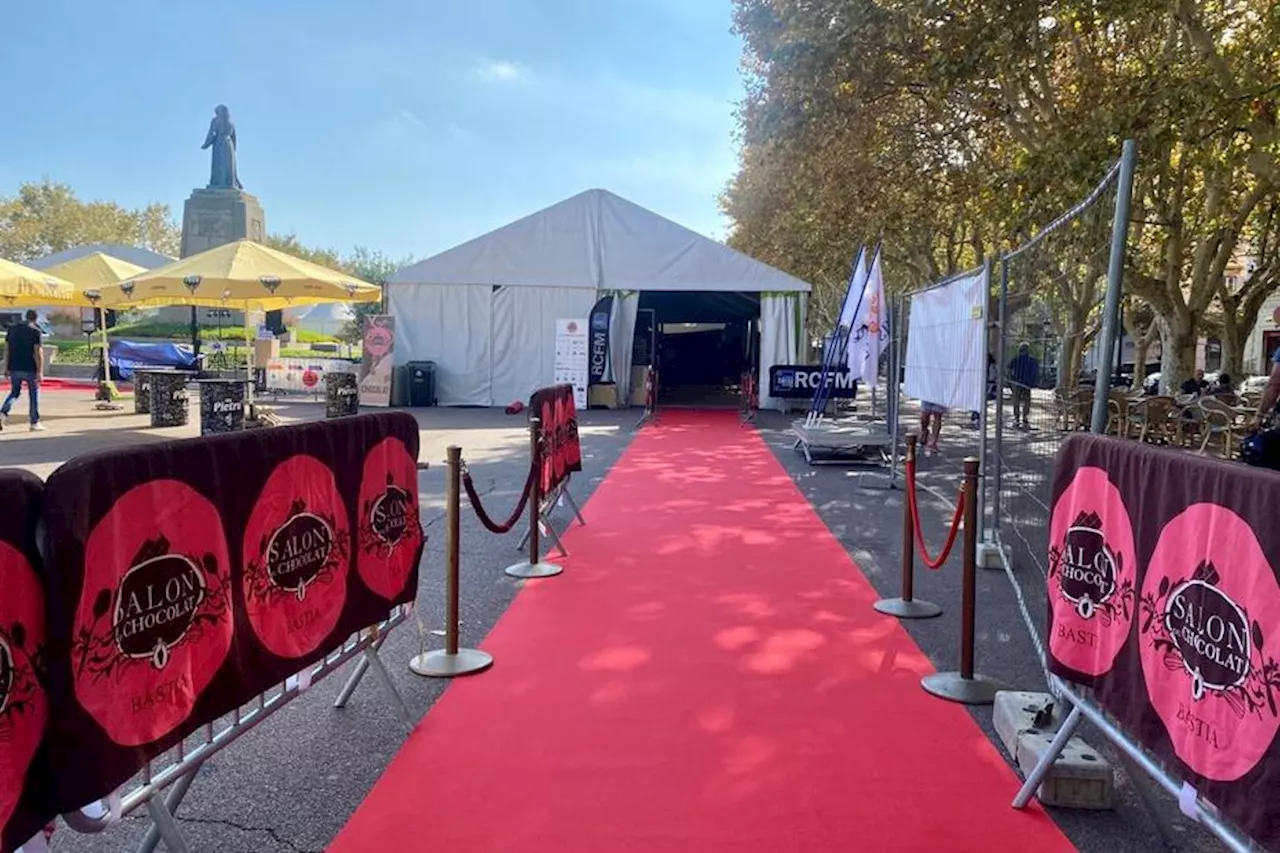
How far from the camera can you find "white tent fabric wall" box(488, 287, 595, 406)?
873 inches

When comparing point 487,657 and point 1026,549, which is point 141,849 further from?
point 1026,549

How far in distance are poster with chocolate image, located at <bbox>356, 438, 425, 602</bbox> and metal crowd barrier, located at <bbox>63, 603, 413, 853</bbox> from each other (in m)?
0.23

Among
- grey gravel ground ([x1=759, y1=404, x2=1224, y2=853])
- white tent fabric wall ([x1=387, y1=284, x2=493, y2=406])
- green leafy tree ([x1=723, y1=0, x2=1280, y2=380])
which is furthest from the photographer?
white tent fabric wall ([x1=387, y1=284, x2=493, y2=406])

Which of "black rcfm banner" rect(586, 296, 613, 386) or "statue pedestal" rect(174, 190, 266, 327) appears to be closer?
"black rcfm banner" rect(586, 296, 613, 386)

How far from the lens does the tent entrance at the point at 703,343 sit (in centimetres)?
2669

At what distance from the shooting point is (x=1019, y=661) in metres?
5.22

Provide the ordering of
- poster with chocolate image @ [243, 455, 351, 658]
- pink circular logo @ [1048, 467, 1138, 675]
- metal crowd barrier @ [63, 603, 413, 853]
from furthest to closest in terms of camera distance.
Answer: poster with chocolate image @ [243, 455, 351, 658], pink circular logo @ [1048, 467, 1138, 675], metal crowd barrier @ [63, 603, 413, 853]

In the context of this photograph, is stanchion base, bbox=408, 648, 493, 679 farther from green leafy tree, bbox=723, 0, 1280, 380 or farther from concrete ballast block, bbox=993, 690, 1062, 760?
green leafy tree, bbox=723, 0, 1280, 380

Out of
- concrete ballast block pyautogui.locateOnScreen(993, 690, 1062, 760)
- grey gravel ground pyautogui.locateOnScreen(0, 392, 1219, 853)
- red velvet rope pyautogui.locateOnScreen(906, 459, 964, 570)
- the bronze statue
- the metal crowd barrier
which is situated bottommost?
grey gravel ground pyautogui.locateOnScreen(0, 392, 1219, 853)

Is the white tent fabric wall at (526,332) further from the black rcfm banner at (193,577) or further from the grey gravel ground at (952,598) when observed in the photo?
the black rcfm banner at (193,577)

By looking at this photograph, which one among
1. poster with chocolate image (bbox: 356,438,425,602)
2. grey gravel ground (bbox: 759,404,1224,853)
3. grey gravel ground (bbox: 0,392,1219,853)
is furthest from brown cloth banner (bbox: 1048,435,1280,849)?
poster with chocolate image (bbox: 356,438,425,602)

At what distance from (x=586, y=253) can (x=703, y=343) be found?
1428 centimetres

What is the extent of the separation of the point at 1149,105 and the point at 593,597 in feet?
30.5

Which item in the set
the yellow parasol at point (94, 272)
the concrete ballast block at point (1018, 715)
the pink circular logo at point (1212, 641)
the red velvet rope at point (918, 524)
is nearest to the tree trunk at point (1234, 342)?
the red velvet rope at point (918, 524)
